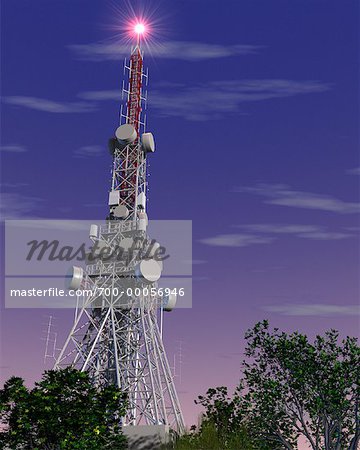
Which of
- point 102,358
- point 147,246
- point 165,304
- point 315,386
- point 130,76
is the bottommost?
point 315,386

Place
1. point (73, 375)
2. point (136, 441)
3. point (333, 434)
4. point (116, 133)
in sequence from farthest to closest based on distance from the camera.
Answer: point (116, 133), point (136, 441), point (73, 375), point (333, 434)

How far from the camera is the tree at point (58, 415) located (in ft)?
155

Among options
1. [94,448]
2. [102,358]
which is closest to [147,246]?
[102,358]

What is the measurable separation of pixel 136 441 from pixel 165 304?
17.2 meters

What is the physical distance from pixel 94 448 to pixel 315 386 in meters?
15.9

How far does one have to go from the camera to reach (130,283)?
219 feet

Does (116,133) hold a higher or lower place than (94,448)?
higher

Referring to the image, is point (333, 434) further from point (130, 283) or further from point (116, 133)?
point (116, 133)

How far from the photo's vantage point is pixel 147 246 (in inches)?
2648

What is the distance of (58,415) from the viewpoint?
47.8 m

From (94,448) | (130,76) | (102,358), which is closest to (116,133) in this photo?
(130,76)

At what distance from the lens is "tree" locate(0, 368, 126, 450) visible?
4722cm

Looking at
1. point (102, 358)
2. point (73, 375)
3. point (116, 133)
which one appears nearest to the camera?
point (73, 375)

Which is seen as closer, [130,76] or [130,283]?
[130,283]
